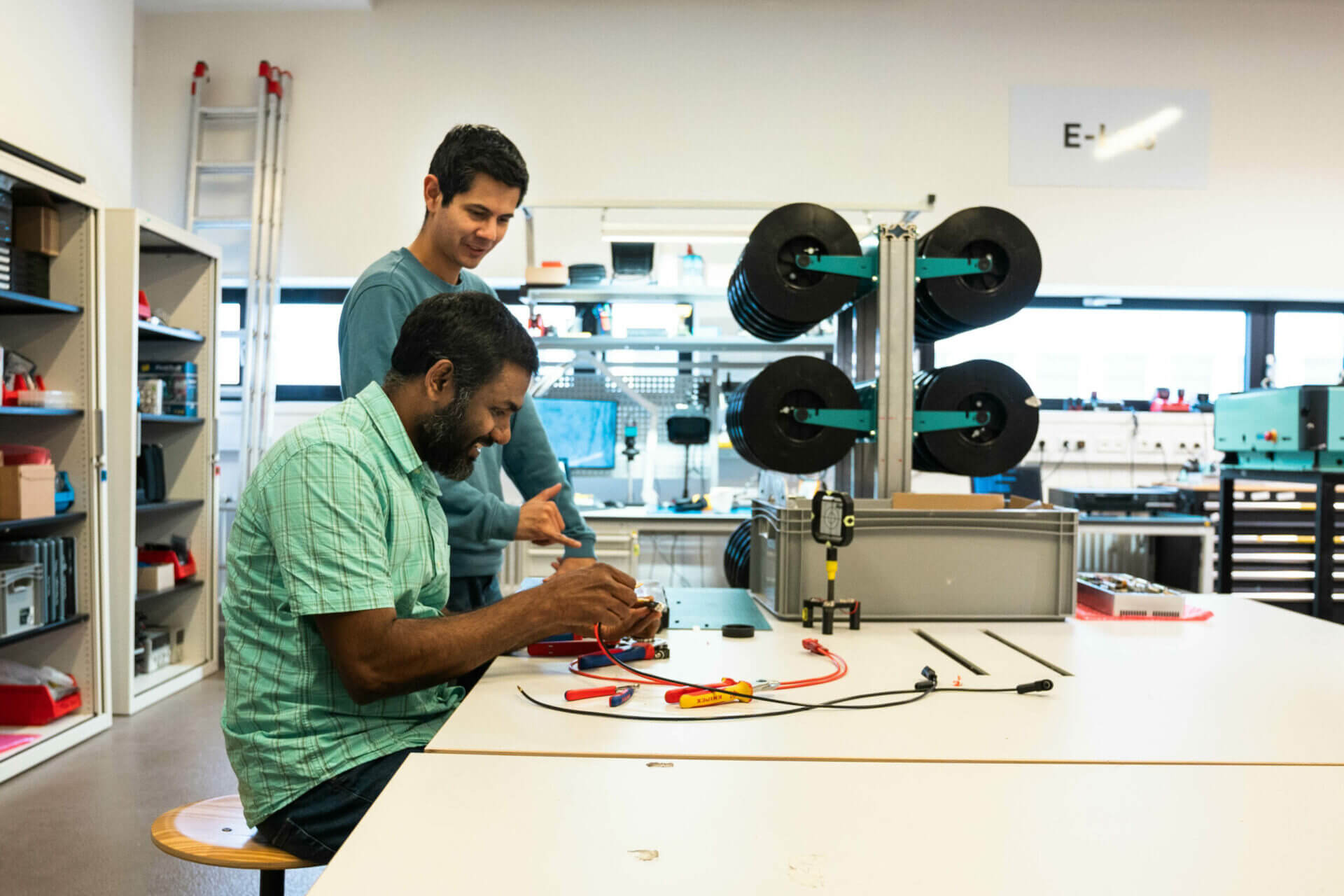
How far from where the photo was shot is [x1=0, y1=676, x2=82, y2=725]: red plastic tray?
8.74 ft

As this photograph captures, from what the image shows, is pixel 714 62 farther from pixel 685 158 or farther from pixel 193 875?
pixel 193 875

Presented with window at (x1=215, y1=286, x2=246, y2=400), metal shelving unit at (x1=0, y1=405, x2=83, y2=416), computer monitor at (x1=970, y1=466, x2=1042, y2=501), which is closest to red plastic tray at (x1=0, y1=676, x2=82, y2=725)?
metal shelving unit at (x1=0, y1=405, x2=83, y2=416)

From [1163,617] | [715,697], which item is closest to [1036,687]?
[715,697]

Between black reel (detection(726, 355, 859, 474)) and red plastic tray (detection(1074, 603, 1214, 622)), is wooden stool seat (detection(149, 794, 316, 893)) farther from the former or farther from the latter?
red plastic tray (detection(1074, 603, 1214, 622))

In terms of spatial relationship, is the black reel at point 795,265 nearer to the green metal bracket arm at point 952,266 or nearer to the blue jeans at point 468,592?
the green metal bracket arm at point 952,266

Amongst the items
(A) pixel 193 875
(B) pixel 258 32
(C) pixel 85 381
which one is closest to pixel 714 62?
(B) pixel 258 32

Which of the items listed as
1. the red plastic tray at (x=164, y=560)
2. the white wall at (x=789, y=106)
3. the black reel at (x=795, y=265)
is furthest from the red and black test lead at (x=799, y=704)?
the white wall at (x=789, y=106)

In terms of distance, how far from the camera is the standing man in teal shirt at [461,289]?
4.98 feet

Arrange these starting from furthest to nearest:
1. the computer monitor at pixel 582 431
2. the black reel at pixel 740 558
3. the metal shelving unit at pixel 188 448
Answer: the computer monitor at pixel 582 431
the metal shelving unit at pixel 188 448
the black reel at pixel 740 558

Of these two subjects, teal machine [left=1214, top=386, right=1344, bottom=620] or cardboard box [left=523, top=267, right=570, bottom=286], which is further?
cardboard box [left=523, top=267, right=570, bottom=286]

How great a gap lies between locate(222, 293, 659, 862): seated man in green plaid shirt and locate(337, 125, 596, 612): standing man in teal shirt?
0.29 metres

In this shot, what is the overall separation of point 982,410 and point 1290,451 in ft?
8.20

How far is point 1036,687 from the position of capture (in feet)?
3.78

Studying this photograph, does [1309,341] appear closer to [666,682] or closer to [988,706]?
[988,706]
